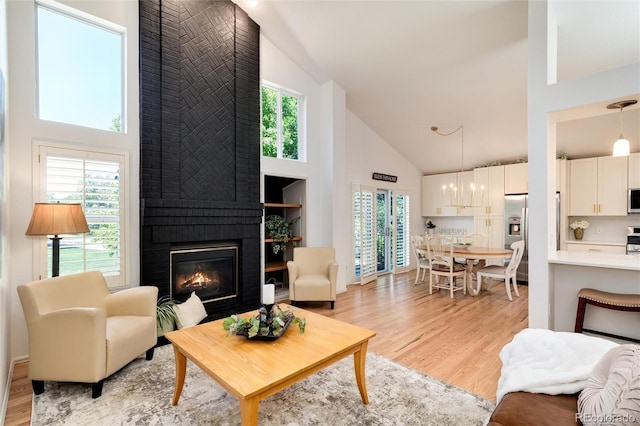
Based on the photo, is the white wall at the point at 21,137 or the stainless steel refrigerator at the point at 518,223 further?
the stainless steel refrigerator at the point at 518,223

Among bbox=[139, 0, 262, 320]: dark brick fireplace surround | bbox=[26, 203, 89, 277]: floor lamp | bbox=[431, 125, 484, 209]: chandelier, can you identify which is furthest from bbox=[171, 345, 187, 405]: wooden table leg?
bbox=[431, 125, 484, 209]: chandelier

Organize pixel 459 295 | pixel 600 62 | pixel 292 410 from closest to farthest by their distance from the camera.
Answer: pixel 292 410 → pixel 600 62 → pixel 459 295

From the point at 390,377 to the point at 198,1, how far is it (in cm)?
470

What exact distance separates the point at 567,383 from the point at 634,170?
18.4 ft

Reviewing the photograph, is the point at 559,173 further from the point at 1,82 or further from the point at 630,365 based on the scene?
the point at 1,82

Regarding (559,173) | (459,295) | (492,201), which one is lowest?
(459,295)

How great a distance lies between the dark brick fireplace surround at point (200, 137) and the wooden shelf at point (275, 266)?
1.60 ft

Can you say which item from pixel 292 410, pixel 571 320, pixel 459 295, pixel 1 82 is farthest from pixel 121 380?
pixel 459 295

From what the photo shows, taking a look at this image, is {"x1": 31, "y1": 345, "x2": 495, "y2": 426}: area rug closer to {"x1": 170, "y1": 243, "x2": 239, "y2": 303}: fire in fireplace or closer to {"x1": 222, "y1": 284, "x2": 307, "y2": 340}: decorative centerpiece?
{"x1": 222, "y1": 284, "x2": 307, "y2": 340}: decorative centerpiece

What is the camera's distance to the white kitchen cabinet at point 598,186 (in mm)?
5168

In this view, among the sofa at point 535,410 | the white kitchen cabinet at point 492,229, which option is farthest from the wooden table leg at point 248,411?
the white kitchen cabinet at point 492,229

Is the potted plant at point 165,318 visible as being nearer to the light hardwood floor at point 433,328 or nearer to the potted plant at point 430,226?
the light hardwood floor at point 433,328

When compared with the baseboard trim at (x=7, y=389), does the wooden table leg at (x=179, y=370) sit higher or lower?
higher

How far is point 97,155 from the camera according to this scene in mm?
3193
